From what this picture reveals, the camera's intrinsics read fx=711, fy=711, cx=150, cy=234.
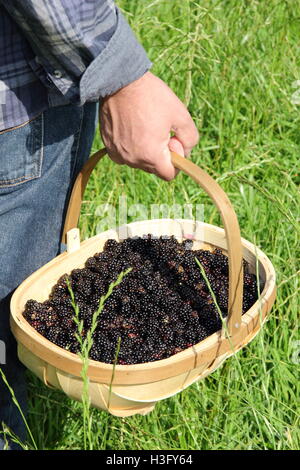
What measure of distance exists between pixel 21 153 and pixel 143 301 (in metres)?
0.42

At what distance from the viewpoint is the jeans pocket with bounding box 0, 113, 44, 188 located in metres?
1.52

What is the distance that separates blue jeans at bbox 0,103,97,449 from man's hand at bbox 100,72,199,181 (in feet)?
Result: 0.55

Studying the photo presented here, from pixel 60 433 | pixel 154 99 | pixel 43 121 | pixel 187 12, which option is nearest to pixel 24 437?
pixel 60 433

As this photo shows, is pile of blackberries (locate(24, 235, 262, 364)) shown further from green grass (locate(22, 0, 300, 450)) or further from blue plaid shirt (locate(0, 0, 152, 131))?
blue plaid shirt (locate(0, 0, 152, 131))

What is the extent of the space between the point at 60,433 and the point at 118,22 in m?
1.20

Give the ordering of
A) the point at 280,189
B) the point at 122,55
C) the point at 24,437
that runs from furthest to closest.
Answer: the point at 280,189 < the point at 24,437 < the point at 122,55

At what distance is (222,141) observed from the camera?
2570mm

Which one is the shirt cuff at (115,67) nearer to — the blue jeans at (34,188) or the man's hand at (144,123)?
the man's hand at (144,123)

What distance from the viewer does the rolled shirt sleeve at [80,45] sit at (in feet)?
4.18

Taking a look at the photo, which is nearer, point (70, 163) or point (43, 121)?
point (43, 121)

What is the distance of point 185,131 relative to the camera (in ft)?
4.87

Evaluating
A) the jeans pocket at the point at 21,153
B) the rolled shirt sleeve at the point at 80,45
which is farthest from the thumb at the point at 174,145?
the jeans pocket at the point at 21,153

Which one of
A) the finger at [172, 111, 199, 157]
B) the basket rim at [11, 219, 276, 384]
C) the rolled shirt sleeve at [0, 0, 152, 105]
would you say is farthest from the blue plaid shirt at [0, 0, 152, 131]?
the basket rim at [11, 219, 276, 384]

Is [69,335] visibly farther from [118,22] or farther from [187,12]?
[187,12]
